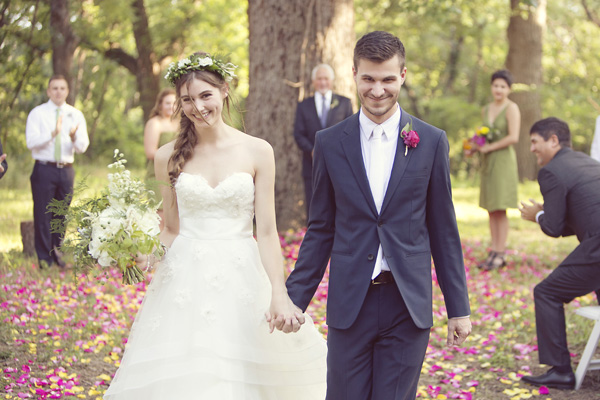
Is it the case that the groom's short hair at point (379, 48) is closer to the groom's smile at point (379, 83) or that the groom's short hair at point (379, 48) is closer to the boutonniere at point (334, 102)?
the groom's smile at point (379, 83)

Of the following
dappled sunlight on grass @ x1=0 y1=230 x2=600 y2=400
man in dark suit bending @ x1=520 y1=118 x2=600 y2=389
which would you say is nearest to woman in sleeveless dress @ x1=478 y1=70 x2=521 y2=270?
dappled sunlight on grass @ x1=0 y1=230 x2=600 y2=400

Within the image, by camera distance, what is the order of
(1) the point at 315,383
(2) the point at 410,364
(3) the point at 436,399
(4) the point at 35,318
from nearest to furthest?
1. (2) the point at 410,364
2. (1) the point at 315,383
3. (3) the point at 436,399
4. (4) the point at 35,318

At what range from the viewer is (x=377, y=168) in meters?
3.32

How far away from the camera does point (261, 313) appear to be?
157 inches

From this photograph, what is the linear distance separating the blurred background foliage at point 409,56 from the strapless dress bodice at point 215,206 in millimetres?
11741

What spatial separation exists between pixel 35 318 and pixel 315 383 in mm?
3634

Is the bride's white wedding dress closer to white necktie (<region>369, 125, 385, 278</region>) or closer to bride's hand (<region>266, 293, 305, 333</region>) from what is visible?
bride's hand (<region>266, 293, 305, 333</region>)

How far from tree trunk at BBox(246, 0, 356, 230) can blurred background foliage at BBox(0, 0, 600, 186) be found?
5384 mm

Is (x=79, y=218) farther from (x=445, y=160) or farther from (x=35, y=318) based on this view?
(x=35, y=318)

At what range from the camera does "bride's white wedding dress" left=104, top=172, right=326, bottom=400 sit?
146 inches

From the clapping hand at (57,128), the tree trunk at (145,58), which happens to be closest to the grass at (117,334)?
the clapping hand at (57,128)

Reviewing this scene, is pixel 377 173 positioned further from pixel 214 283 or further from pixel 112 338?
pixel 112 338

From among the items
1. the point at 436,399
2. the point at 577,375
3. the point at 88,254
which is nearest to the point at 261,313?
the point at 88,254

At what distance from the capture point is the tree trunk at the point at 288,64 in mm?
10039
